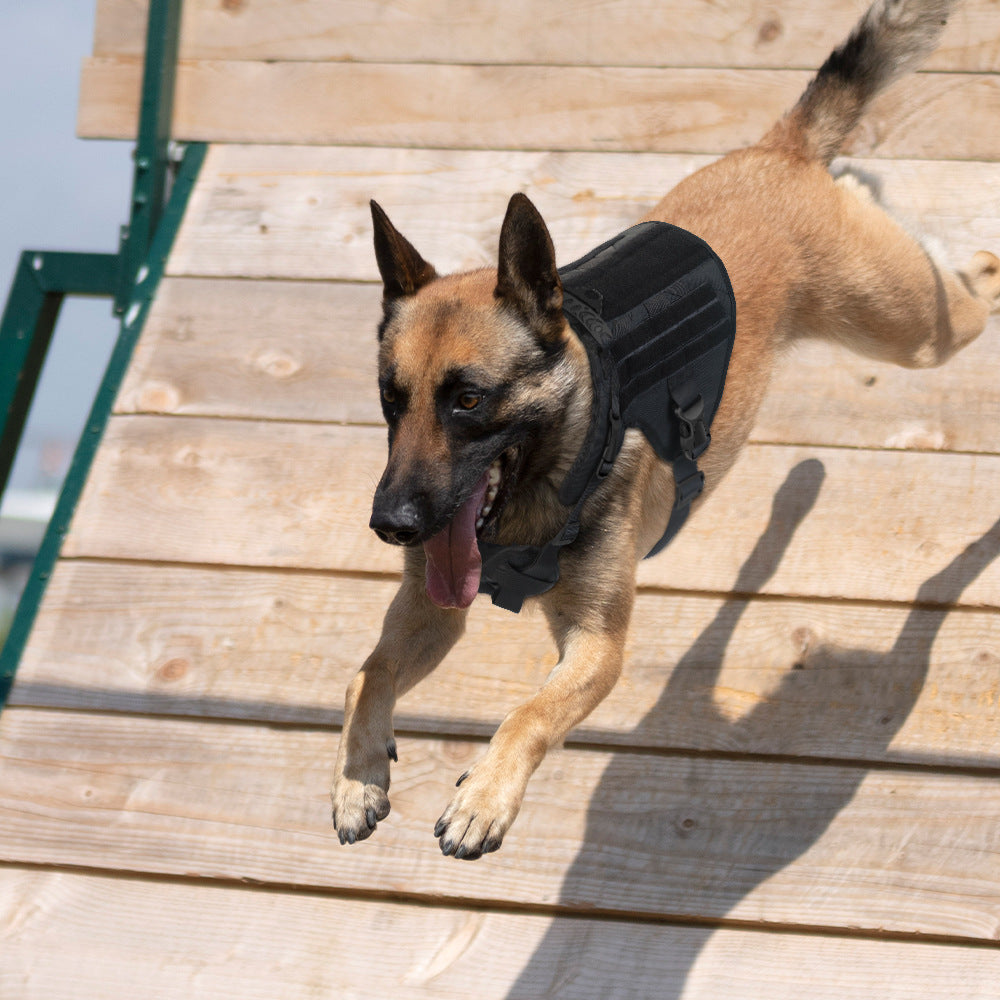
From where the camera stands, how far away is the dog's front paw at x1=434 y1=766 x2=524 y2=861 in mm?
1942

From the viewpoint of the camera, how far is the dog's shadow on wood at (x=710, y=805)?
2.72 metres

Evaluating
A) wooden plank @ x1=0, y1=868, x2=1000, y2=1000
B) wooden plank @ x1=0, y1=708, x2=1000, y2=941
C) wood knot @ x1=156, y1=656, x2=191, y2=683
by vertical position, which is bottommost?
wooden plank @ x1=0, y1=868, x2=1000, y2=1000

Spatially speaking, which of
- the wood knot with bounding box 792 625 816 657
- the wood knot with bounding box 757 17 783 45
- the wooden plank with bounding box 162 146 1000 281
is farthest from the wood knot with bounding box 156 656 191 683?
the wood knot with bounding box 757 17 783 45

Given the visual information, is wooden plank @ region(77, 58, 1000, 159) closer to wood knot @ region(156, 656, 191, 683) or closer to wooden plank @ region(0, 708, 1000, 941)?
wood knot @ region(156, 656, 191, 683)

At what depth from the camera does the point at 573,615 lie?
2373mm

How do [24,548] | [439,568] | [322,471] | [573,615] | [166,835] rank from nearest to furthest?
[439,568] → [573,615] → [166,835] → [322,471] → [24,548]

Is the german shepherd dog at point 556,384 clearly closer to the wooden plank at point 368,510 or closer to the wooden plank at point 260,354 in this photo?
the wooden plank at point 368,510

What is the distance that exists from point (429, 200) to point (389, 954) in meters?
2.64

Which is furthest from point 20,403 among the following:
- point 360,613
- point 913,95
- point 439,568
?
point 913,95

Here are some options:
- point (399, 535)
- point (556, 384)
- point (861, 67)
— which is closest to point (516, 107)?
point (861, 67)

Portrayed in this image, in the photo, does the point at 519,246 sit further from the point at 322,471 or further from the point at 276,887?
the point at 276,887

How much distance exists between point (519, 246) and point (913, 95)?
2.43m

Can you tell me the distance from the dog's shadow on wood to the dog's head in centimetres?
105

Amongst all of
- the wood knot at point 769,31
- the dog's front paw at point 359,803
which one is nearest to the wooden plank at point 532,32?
the wood knot at point 769,31
